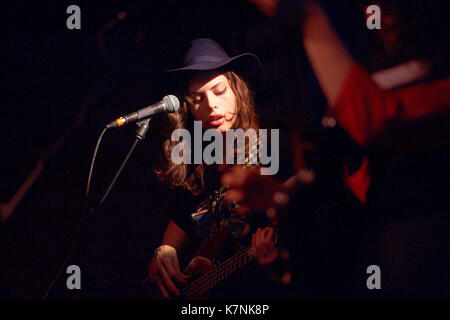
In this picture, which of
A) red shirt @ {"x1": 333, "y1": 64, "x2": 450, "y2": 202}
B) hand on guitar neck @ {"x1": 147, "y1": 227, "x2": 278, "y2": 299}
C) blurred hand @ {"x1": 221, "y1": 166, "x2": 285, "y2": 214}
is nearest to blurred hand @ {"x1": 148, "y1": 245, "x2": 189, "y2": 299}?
hand on guitar neck @ {"x1": 147, "y1": 227, "x2": 278, "y2": 299}

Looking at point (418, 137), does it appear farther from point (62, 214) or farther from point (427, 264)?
point (62, 214)

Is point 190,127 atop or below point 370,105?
atop

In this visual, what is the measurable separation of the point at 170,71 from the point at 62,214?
1.04 m

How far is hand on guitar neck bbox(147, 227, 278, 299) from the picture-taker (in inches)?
67.4

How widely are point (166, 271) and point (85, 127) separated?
0.94m

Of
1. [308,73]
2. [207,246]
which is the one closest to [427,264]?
[308,73]

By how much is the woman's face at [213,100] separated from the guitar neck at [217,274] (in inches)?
22.9

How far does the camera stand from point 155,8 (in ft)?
7.23

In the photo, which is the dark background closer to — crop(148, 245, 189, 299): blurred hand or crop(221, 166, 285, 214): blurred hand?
crop(148, 245, 189, 299): blurred hand

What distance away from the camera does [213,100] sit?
77.6 inches

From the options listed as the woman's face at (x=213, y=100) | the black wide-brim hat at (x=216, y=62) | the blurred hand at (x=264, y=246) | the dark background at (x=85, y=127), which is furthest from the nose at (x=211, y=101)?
the blurred hand at (x=264, y=246)

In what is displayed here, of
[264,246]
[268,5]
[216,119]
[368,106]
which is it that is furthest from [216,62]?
[368,106]

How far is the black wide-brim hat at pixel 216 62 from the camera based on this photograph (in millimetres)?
1941

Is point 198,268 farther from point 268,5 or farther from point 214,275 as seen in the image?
point 268,5
